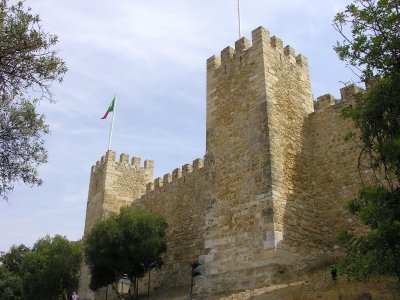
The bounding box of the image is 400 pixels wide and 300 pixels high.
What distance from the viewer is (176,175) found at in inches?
803

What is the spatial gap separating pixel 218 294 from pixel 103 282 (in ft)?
21.8

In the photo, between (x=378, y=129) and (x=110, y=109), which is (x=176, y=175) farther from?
(x=378, y=129)

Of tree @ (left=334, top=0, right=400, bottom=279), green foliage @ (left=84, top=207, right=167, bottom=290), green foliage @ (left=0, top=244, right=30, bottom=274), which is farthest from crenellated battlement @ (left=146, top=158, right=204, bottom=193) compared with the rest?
green foliage @ (left=0, top=244, right=30, bottom=274)

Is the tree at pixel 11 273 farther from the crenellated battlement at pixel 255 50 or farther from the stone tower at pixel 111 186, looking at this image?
the crenellated battlement at pixel 255 50

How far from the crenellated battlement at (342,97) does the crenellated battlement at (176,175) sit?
6.17 metres

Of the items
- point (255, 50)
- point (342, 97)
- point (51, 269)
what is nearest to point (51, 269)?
point (51, 269)

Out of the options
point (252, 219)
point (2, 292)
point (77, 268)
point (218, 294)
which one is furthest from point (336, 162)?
point (2, 292)

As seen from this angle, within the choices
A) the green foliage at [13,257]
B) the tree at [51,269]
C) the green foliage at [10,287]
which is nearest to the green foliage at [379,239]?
the tree at [51,269]

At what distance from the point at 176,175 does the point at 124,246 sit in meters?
4.79

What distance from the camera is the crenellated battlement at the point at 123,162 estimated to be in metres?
23.7

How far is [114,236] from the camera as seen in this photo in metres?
16.4

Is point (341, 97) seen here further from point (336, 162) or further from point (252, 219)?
point (252, 219)

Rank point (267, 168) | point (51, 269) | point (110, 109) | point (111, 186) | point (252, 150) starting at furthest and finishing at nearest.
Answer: point (110, 109) < point (111, 186) < point (51, 269) < point (252, 150) < point (267, 168)

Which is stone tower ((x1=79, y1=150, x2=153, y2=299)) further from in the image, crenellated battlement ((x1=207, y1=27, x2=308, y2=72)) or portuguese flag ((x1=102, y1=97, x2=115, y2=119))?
crenellated battlement ((x1=207, y1=27, x2=308, y2=72))
